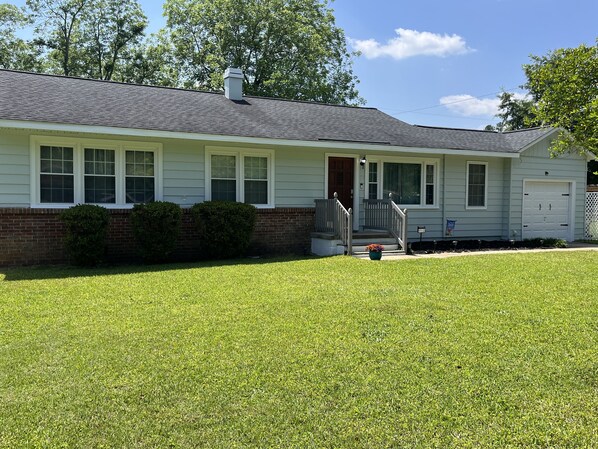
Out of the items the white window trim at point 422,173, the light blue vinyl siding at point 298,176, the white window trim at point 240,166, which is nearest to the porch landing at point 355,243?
the light blue vinyl siding at point 298,176

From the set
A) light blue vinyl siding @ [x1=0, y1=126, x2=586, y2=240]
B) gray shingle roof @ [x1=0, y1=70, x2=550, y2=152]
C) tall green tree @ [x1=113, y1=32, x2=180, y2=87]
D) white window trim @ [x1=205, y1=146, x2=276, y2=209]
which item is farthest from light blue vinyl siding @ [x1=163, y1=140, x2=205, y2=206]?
tall green tree @ [x1=113, y1=32, x2=180, y2=87]

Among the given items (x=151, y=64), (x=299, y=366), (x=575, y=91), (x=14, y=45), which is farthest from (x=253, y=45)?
(x=299, y=366)

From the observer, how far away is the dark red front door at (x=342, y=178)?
1326 cm

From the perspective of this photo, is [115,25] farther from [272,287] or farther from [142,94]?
[272,287]

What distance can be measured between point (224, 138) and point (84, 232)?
11.9ft

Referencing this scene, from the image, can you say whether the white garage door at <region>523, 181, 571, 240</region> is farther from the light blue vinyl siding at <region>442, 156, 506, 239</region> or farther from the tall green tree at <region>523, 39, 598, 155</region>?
the tall green tree at <region>523, 39, 598, 155</region>

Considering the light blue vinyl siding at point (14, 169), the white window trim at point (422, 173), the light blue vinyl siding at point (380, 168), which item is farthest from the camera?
the white window trim at point (422, 173)

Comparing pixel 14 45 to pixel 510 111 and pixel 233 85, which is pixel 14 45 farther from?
pixel 510 111

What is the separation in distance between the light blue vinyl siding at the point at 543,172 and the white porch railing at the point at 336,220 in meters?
6.90

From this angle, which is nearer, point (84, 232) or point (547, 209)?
point (84, 232)

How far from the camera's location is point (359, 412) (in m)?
3.29

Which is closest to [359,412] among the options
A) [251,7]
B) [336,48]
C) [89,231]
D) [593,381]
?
[593,381]

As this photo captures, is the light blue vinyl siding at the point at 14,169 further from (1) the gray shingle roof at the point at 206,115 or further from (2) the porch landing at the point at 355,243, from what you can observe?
(2) the porch landing at the point at 355,243

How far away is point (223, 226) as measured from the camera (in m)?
10.9
